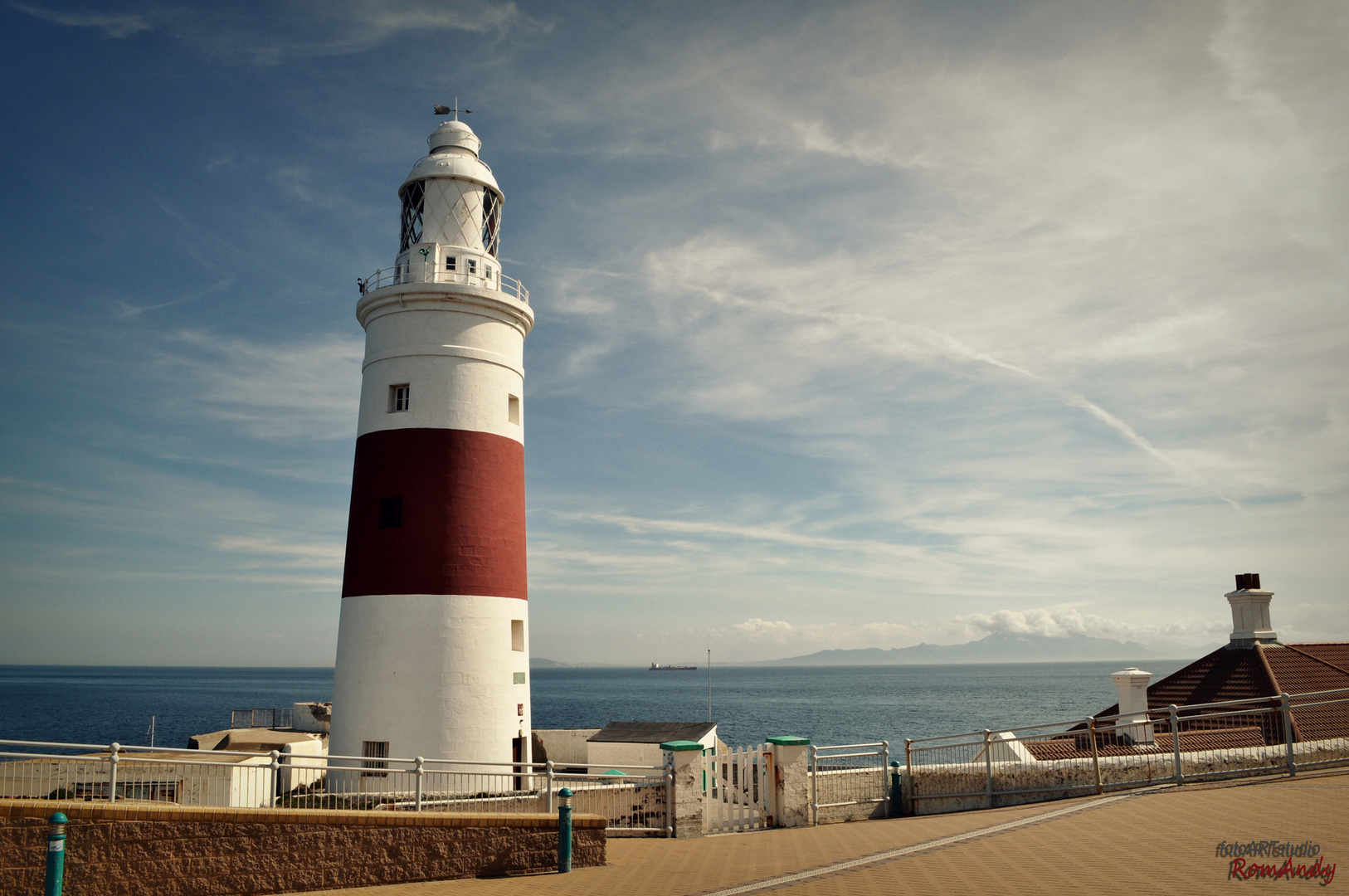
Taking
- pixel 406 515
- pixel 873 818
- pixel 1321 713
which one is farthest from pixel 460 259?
pixel 1321 713

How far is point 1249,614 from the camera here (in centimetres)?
2252

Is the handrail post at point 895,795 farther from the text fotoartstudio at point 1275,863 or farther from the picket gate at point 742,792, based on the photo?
the text fotoartstudio at point 1275,863

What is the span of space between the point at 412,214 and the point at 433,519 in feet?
24.2

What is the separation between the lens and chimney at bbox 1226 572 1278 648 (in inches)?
878

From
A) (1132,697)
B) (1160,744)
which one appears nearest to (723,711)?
(1132,697)

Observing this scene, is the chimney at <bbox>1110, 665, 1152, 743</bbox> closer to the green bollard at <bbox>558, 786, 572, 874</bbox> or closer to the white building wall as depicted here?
the green bollard at <bbox>558, 786, 572, 874</bbox>

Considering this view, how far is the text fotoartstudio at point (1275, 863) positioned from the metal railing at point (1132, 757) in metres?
4.06

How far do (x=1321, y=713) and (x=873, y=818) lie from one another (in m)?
10.1

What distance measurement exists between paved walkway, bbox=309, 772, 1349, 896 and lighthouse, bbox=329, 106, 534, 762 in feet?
17.8

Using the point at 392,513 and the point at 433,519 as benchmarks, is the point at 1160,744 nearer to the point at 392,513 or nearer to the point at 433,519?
the point at 433,519

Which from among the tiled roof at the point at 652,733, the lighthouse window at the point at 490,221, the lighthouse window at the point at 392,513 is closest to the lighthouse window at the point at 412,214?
the lighthouse window at the point at 490,221

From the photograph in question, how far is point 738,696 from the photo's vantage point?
156 metres

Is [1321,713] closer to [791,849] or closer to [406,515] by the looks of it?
[791,849]

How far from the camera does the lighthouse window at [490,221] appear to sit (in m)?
20.2
